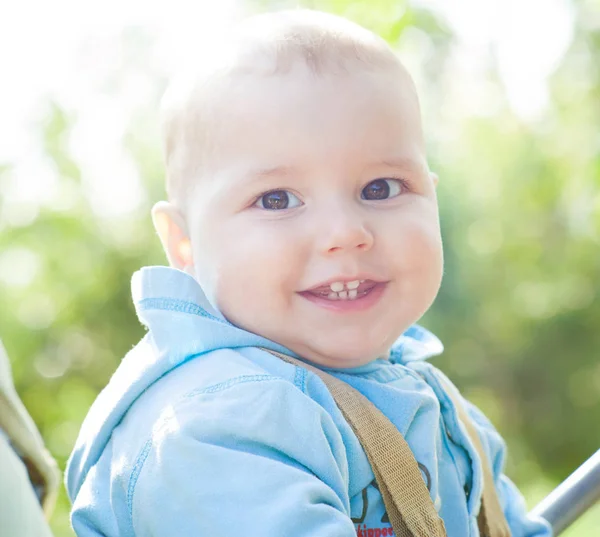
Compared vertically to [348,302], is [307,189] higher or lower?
higher

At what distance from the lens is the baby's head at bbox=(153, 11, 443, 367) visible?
961mm

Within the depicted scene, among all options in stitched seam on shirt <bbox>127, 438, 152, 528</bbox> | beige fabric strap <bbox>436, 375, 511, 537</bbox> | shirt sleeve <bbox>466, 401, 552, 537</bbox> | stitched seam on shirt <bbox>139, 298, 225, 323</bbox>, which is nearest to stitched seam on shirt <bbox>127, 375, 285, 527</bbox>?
stitched seam on shirt <bbox>127, 438, 152, 528</bbox>

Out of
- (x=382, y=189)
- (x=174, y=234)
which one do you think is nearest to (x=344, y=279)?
(x=382, y=189)

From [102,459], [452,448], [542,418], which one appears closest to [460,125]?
[542,418]

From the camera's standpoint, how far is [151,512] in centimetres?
Answer: 80

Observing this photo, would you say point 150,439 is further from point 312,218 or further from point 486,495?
point 486,495

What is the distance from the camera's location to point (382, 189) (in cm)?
103

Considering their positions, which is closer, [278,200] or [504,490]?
[278,200]

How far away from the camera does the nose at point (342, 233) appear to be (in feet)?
3.09

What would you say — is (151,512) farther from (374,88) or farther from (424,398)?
(374,88)

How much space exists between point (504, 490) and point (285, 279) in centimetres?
56

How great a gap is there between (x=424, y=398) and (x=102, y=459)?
0.37 meters

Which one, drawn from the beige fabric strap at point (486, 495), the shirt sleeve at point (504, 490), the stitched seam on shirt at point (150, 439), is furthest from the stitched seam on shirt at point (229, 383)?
the shirt sleeve at point (504, 490)

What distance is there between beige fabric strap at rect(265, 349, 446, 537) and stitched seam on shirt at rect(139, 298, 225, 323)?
0.10 meters
